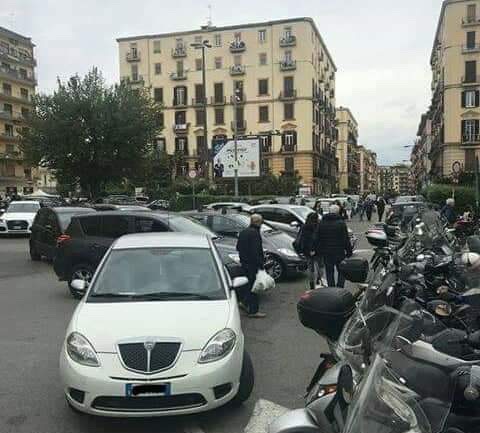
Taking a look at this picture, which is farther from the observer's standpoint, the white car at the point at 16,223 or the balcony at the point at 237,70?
the balcony at the point at 237,70

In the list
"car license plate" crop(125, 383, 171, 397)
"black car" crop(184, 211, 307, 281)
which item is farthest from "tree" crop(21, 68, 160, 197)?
"car license plate" crop(125, 383, 171, 397)

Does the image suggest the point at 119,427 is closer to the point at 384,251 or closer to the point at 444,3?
the point at 384,251

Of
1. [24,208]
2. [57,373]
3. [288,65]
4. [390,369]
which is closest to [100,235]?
[57,373]

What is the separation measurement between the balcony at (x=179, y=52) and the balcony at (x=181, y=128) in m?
8.81

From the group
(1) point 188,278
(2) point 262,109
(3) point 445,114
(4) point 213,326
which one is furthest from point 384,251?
(2) point 262,109

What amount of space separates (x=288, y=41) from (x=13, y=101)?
1486 inches

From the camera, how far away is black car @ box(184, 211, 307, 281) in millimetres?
10930

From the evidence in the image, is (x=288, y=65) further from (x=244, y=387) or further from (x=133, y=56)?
(x=244, y=387)

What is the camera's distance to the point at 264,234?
1180 cm

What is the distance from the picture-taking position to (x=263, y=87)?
67.4 metres

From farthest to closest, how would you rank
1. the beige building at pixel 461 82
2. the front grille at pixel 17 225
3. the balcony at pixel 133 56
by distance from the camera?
the balcony at pixel 133 56, the beige building at pixel 461 82, the front grille at pixel 17 225

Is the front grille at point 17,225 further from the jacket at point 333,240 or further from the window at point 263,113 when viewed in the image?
the window at point 263,113

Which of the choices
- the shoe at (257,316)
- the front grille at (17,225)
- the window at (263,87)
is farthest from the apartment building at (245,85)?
the shoe at (257,316)

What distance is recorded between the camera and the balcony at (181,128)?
7062cm
